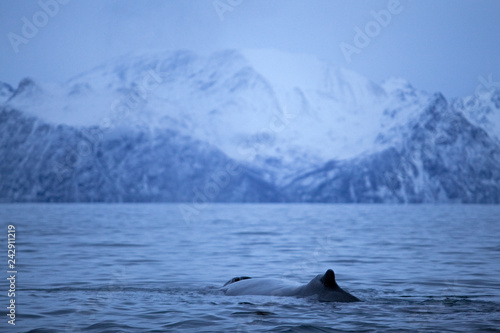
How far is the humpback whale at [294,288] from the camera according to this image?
1392 cm

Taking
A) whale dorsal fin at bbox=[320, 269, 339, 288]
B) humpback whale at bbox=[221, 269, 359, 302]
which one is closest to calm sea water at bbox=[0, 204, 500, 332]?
humpback whale at bbox=[221, 269, 359, 302]

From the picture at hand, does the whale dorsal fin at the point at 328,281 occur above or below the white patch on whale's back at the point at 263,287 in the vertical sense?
above

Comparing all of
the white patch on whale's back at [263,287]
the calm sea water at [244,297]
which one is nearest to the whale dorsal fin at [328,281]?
the calm sea water at [244,297]

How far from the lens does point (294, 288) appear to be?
14875 millimetres

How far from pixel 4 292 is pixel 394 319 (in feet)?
32.4

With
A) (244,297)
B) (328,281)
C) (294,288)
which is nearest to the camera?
(328,281)

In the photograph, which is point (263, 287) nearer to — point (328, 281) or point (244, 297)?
→ point (244, 297)

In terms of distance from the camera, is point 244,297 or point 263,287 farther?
point 263,287

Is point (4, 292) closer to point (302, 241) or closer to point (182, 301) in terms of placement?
point (182, 301)

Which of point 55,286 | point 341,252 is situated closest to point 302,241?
point 341,252

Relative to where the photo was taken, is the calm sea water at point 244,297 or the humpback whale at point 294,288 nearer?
the calm sea water at point 244,297

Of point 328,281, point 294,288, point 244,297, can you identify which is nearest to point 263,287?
point 244,297

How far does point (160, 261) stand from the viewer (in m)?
26.5

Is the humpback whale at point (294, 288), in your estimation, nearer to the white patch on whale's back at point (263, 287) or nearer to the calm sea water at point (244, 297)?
the white patch on whale's back at point (263, 287)
